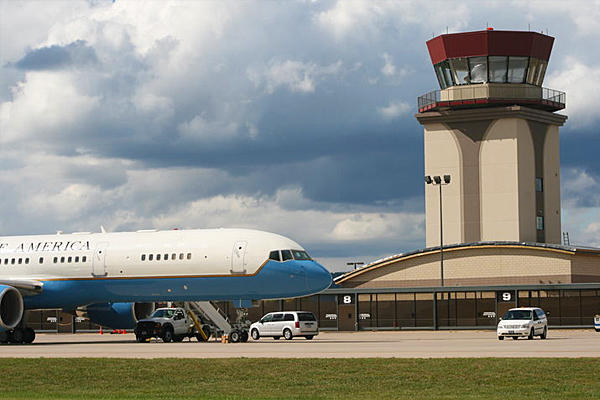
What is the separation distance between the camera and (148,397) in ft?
82.0

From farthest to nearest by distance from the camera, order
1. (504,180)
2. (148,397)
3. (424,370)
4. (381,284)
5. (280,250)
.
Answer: (504,180) < (381,284) < (280,250) < (424,370) < (148,397)

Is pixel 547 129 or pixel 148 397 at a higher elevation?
pixel 547 129

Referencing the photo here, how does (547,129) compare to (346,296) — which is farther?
(547,129)

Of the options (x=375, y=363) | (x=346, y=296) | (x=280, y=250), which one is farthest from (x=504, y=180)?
(x=375, y=363)

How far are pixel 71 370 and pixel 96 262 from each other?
820 inches

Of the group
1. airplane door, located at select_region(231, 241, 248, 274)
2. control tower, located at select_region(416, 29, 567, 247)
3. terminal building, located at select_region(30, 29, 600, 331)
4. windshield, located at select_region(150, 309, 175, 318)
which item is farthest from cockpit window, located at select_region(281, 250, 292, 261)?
control tower, located at select_region(416, 29, 567, 247)

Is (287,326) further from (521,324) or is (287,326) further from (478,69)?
(478,69)

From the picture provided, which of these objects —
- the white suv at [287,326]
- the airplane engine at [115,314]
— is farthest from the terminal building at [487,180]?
the airplane engine at [115,314]

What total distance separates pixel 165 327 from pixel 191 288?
139 inches

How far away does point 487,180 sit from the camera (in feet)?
304

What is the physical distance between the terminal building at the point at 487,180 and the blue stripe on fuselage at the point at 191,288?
27270 millimetres

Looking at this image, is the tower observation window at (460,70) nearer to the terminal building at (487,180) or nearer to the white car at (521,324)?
the terminal building at (487,180)

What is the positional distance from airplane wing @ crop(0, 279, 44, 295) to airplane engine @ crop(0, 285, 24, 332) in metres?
0.85

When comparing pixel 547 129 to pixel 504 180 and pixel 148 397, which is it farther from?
pixel 148 397
